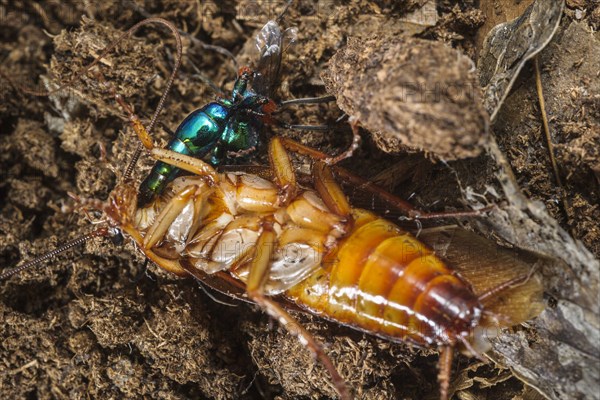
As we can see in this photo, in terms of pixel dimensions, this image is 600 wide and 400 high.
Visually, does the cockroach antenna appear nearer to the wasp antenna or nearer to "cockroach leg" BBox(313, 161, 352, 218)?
the wasp antenna

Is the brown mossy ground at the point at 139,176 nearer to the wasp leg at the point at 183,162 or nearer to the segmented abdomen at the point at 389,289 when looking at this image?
the segmented abdomen at the point at 389,289

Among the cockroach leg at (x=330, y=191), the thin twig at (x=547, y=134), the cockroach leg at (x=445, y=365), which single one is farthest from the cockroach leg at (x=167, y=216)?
the thin twig at (x=547, y=134)

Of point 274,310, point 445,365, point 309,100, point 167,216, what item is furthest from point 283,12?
point 445,365

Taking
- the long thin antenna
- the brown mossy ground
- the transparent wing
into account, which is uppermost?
the long thin antenna

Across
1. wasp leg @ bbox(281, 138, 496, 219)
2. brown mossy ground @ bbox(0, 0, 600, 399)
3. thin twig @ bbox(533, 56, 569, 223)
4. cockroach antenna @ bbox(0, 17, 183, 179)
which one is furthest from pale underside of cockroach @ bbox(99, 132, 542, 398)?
thin twig @ bbox(533, 56, 569, 223)

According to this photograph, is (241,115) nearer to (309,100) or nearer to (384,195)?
(309,100)

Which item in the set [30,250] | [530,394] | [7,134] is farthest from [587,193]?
[7,134]
